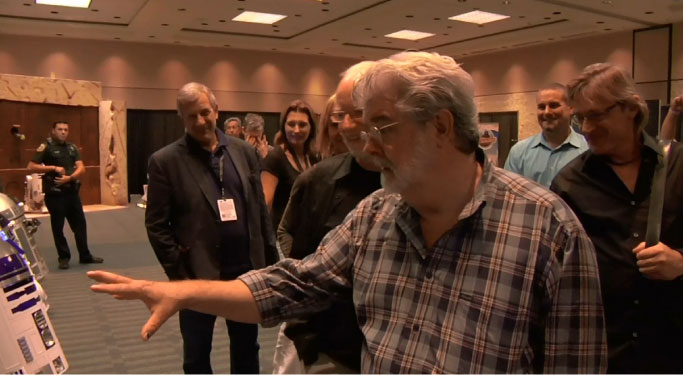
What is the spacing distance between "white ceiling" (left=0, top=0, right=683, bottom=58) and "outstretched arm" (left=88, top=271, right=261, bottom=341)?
10239mm

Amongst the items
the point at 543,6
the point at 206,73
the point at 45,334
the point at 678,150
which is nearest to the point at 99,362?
the point at 45,334

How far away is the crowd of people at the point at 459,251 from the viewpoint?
1.17m

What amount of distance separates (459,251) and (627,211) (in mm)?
873

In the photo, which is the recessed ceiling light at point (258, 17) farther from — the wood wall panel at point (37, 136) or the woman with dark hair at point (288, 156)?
the woman with dark hair at point (288, 156)

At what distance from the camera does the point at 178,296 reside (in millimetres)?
1267

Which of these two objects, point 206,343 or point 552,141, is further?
point 552,141

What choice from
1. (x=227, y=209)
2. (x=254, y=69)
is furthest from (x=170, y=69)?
(x=227, y=209)

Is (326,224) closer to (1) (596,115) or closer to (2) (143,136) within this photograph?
(1) (596,115)

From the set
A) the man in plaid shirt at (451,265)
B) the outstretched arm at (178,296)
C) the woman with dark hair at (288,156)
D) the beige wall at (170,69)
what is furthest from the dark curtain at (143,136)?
the man in plaid shirt at (451,265)

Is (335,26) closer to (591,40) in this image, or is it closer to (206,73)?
(206,73)

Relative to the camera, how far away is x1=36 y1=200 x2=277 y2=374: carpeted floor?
3.83 metres

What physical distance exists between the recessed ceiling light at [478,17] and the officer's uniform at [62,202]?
848cm

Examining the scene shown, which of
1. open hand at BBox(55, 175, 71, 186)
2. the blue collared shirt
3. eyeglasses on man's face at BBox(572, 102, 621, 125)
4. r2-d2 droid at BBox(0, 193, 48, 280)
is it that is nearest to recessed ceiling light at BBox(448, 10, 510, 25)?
open hand at BBox(55, 175, 71, 186)

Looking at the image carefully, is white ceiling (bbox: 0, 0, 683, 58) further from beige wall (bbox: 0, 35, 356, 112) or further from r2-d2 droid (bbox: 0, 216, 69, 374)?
r2-d2 droid (bbox: 0, 216, 69, 374)
